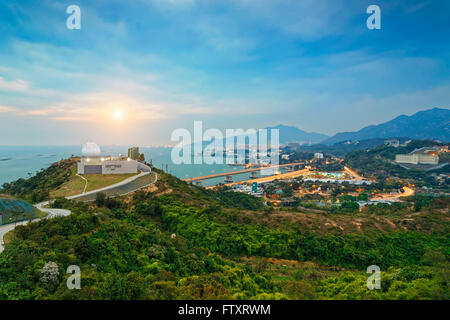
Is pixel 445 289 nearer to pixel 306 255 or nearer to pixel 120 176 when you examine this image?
pixel 306 255

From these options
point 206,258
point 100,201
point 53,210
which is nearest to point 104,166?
point 100,201

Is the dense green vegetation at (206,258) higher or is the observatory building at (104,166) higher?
the observatory building at (104,166)

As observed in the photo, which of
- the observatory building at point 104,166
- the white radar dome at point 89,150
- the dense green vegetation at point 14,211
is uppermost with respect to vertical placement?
the white radar dome at point 89,150

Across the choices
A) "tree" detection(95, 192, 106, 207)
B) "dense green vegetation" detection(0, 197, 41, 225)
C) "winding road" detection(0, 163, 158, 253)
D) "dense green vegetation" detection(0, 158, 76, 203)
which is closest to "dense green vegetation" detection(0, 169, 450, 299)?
"tree" detection(95, 192, 106, 207)

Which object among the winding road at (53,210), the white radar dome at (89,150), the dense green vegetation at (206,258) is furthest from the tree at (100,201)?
the white radar dome at (89,150)

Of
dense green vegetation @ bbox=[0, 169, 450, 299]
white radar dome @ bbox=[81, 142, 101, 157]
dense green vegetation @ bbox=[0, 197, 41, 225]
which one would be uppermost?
white radar dome @ bbox=[81, 142, 101, 157]

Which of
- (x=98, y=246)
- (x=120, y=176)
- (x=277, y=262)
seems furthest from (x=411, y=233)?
(x=120, y=176)

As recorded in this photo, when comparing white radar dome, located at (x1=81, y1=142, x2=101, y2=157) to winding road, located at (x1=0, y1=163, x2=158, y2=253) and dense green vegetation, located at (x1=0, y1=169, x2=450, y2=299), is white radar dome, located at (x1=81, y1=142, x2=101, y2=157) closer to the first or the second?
winding road, located at (x1=0, y1=163, x2=158, y2=253)

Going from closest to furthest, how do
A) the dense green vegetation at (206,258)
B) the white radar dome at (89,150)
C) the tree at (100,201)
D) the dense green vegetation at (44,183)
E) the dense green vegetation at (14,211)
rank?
the dense green vegetation at (206,258), the dense green vegetation at (14,211), the tree at (100,201), the dense green vegetation at (44,183), the white radar dome at (89,150)

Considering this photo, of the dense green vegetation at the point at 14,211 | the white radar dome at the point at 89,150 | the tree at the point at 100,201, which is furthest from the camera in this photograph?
the white radar dome at the point at 89,150

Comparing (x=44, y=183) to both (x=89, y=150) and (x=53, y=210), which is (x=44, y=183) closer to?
(x=89, y=150)

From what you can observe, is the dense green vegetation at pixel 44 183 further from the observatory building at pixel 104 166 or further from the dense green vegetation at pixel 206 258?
the dense green vegetation at pixel 206 258
